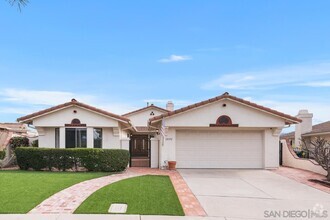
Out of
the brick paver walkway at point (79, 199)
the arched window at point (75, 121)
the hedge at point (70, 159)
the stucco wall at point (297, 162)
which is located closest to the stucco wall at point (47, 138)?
the arched window at point (75, 121)

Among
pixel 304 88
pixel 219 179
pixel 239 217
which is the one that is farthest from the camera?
pixel 304 88

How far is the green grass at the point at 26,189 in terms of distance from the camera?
895cm

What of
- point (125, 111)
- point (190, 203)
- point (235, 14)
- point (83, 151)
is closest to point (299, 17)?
point (235, 14)

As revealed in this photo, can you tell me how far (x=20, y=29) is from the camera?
56.3 ft

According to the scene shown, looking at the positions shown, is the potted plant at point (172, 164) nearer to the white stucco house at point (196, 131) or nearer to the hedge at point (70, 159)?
the white stucco house at point (196, 131)

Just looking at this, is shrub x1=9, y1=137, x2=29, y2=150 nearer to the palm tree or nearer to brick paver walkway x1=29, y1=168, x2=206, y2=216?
brick paver walkway x1=29, y1=168, x2=206, y2=216

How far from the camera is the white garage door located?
20.5 metres

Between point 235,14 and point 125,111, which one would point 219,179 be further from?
point 125,111

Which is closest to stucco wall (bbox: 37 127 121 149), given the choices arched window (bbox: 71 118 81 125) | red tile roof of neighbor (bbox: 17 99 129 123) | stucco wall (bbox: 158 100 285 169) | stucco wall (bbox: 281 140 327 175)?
arched window (bbox: 71 118 81 125)

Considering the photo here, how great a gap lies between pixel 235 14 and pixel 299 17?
3215 millimetres

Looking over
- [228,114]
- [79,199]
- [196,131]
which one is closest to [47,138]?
[196,131]

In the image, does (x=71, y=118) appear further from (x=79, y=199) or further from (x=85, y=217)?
(x=85, y=217)

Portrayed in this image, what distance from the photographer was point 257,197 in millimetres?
11195

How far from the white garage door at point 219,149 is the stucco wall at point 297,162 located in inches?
99.3
